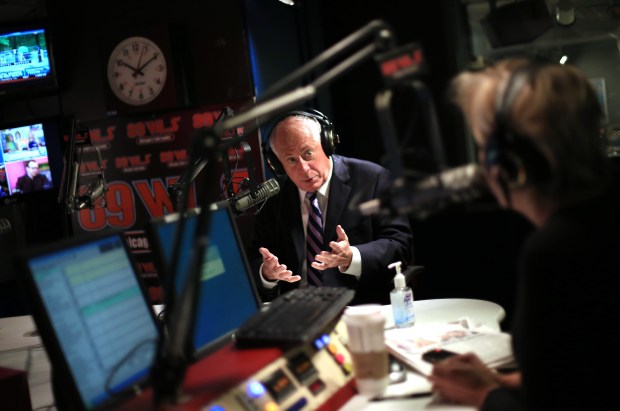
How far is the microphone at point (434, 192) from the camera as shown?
1.26 meters

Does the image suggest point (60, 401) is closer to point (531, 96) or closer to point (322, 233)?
point (531, 96)

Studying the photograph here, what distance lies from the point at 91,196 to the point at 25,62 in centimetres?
241

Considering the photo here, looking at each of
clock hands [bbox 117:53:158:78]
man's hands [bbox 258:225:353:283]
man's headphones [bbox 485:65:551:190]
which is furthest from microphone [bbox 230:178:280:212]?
clock hands [bbox 117:53:158:78]

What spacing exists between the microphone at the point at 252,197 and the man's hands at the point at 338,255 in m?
0.31

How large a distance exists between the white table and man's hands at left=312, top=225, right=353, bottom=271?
1.04ft

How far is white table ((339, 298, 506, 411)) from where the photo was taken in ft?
4.98

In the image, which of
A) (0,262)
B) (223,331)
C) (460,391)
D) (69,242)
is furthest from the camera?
(0,262)

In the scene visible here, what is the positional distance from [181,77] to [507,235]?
251 centimetres

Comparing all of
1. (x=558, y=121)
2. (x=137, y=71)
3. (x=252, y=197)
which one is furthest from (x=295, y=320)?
(x=137, y=71)

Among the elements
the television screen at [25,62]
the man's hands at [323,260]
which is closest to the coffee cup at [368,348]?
the man's hands at [323,260]

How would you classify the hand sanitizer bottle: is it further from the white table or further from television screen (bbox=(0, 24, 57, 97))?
television screen (bbox=(0, 24, 57, 97))

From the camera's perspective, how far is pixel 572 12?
4.53 metres

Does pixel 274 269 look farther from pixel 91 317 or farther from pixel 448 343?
pixel 91 317

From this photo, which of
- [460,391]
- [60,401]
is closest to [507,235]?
[460,391]
